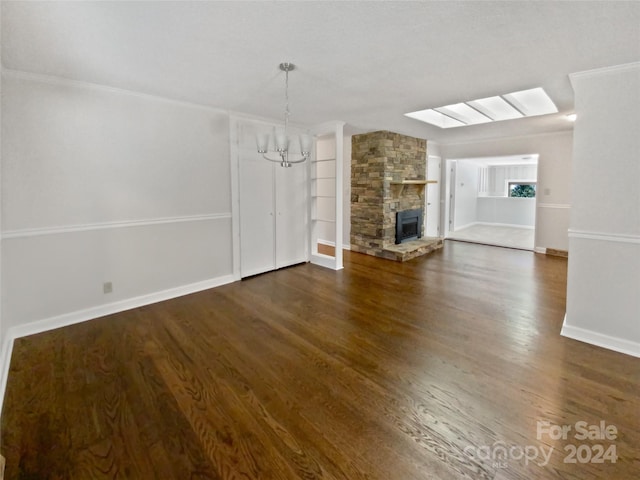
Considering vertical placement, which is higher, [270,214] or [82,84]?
[82,84]

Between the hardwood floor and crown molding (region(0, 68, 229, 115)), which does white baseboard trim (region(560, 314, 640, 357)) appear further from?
crown molding (region(0, 68, 229, 115))

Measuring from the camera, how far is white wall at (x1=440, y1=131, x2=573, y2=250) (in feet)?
20.1

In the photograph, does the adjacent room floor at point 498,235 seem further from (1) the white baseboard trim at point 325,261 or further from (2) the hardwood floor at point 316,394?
Result: (1) the white baseboard trim at point 325,261

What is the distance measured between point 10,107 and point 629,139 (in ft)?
17.9

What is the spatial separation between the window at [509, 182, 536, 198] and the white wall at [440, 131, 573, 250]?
5.28m

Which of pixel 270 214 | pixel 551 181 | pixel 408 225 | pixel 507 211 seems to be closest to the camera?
pixel 270 214

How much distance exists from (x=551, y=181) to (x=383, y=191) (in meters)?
3.48

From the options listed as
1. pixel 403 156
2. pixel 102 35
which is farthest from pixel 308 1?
pixel 403 156

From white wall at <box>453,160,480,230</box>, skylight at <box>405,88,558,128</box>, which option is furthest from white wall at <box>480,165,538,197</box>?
skylight at <box>405,88,558,128</box>

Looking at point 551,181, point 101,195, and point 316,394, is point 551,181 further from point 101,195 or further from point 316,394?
point 101,195

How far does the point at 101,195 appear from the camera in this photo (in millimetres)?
3418

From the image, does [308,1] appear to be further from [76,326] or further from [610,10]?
[76,326]

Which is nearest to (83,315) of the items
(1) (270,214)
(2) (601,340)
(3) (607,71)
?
(1) (270,214)

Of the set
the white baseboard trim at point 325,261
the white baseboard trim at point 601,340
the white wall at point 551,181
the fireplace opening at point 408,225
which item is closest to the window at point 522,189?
the white wall at point 551,181
